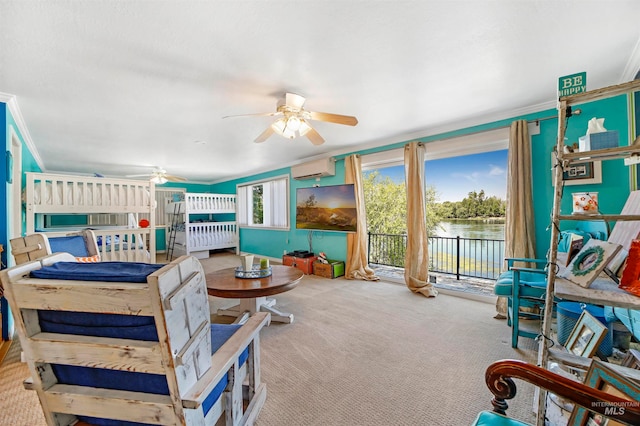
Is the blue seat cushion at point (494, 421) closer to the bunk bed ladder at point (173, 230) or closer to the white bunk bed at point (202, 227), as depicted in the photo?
the white bunk bed at point (202, 227)

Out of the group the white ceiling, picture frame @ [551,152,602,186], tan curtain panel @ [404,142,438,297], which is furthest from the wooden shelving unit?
tan curtain panel @ [404,142,438,297]

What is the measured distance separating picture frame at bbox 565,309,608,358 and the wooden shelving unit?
322 millimetres

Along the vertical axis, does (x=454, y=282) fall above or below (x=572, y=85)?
below

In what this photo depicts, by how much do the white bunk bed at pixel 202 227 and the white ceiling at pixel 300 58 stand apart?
11.9 ft

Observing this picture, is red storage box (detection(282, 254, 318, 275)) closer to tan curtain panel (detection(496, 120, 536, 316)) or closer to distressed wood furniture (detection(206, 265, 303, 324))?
distressed wood furniture (detection(206, 265, 303, 324))

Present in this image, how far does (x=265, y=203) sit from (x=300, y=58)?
16.9 feet

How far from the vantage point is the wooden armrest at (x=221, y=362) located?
2.60 feet

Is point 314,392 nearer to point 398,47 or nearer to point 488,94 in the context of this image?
point 398,47

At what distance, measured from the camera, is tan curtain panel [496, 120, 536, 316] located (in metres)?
2.77

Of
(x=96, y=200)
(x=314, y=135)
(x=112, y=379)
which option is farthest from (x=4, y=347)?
(x=314, y=135)

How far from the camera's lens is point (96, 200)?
10.1 feet

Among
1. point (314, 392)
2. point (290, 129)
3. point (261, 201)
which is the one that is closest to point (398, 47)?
point (290, 129)

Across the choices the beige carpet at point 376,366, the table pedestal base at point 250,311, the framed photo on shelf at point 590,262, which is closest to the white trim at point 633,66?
the framed photo on shelf at point 590,262

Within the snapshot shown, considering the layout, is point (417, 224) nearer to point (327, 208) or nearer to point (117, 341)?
point (327, 208)
